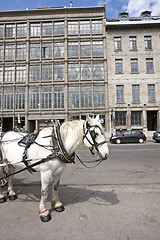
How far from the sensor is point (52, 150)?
2.95 m

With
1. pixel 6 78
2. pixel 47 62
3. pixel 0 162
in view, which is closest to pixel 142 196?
pixel 0 162

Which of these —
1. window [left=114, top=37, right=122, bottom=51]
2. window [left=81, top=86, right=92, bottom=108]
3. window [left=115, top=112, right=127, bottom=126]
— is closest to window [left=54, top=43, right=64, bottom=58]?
window [left=81, top=86, right=92, bottom=108]

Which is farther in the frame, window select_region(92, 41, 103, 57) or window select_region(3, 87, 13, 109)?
window select_region(92, 41, 103, 57)

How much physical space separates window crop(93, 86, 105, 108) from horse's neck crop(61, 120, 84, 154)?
23.7 metres

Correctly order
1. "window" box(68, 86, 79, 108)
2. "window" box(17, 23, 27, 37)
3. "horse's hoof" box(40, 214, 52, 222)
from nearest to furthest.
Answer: "horse's hoof" box(40, 214, 52, 222)
"window" box(68, 86, 79, 108)
"window" box(17, 23, 27, 37)

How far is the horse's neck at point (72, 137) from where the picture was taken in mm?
3000

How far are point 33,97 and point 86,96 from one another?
10.2 meters

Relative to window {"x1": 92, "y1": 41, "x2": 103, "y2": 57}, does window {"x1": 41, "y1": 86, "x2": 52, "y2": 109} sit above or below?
below

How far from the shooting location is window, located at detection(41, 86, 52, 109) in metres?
26.4

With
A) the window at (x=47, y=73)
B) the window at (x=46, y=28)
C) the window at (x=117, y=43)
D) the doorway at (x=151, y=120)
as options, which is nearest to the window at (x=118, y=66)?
the window at (x=117, y=43)

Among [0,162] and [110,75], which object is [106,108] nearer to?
[110,75]

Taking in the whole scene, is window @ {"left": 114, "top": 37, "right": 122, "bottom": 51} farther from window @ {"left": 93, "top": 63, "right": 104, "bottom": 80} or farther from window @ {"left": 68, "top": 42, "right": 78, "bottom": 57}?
window @ {"left": 68, "top": 42, "right": 78, "bottom": 57}

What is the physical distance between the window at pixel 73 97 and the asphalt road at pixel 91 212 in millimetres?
22067

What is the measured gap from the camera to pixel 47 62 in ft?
87.7
